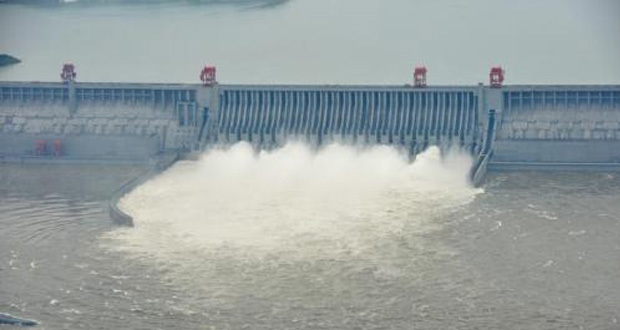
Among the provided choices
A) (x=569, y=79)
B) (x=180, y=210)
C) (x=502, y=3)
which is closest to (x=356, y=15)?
(x=502, y=3)

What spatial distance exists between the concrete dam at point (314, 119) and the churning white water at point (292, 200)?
189 cm

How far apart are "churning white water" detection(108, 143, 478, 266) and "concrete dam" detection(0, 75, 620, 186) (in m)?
1.89

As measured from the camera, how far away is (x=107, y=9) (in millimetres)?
172625

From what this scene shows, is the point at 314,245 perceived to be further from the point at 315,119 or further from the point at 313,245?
the point at 315,119

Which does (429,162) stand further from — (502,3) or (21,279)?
(502,3)

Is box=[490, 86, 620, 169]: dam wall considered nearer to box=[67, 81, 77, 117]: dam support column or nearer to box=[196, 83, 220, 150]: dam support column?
box=[196, 83, 220, 150]: dam support column

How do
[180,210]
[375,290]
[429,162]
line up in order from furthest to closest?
[429,162] < [180,210] < [375,290]

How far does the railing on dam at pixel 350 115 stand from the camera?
7225cm

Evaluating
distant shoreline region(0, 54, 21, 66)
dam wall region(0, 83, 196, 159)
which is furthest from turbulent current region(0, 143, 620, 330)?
distant shoreline region(0, 54, 21, 66)

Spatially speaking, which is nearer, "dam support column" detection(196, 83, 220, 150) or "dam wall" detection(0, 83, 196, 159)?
"dam wall" detection(0, 83, 196, 159)

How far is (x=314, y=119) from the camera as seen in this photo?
244 feet

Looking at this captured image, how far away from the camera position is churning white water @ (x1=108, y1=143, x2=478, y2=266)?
176 ft

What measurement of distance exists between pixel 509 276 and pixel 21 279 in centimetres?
2097

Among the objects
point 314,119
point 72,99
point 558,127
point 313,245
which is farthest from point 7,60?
point 313,245
